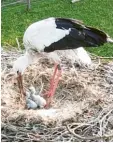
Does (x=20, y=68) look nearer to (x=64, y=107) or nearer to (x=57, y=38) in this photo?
(x=57, y=38)

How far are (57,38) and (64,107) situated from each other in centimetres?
69

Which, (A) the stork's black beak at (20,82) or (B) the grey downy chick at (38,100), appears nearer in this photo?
(B) the grey downy chick at (38,100)

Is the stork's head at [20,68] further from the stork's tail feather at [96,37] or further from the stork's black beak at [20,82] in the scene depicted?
the stork's tail feather at [96,37]

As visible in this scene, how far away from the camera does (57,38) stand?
5812 mm

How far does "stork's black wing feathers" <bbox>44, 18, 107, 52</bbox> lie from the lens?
18.8ft

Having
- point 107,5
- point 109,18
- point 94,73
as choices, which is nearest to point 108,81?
point 94,73

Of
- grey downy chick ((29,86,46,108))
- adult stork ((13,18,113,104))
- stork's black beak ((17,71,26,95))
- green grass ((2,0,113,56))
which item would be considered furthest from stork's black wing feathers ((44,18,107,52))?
green grass ((2,0,113,56))

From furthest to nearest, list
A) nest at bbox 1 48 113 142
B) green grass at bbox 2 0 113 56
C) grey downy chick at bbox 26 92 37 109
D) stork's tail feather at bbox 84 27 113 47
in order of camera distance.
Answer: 1. green grass at bbox 2 0 113 56
2. stork's tail feather at bbox 84 27 113 47
3. grey downy chick at bbox 26 92 37 109
4. nest at bbox 1 48 113 142

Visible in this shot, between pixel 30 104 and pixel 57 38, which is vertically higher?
pixel 57 38

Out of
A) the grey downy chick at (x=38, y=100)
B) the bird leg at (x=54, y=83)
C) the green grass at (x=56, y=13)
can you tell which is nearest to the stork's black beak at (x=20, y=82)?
the grey downy chick at (x=38, y=100)

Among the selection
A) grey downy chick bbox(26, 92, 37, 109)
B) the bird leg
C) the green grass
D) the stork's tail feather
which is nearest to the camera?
grey downy chick bbox(26, 92, 37, 109)

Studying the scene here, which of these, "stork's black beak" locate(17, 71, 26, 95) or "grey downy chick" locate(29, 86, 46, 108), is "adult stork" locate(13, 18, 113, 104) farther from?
"grey downy chick" locate(29, 86, 46, 108)

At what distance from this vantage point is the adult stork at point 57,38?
5.73 meters

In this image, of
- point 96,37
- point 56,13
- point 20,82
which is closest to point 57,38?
point 96,37
